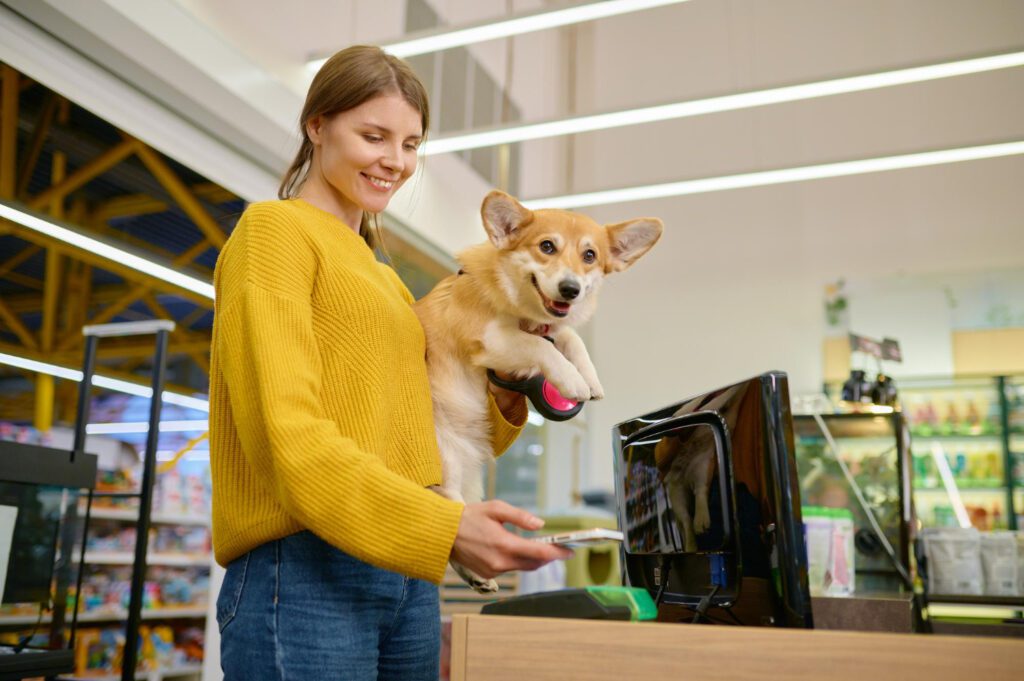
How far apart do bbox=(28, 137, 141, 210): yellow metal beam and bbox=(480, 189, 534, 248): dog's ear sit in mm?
2463

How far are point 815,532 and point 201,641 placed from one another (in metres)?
4.14

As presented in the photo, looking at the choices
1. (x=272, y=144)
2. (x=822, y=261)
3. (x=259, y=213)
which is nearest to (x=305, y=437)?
(x=259, y=213)

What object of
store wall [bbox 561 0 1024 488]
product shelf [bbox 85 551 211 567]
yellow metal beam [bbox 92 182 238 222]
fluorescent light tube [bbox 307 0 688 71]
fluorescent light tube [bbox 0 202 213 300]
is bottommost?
product shelf [bbox 85 551 211 567]

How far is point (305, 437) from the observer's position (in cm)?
92

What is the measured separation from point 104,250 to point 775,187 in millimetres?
6304

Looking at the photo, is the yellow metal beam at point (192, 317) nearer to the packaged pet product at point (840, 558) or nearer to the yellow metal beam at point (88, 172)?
the yellow metal beam at point (88, 172)

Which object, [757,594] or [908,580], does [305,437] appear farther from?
[908,580]

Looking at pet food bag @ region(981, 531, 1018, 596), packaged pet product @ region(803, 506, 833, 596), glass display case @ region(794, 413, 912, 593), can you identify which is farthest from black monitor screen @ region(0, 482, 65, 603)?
pet food bag @ region(981, 531, 1018, 596)

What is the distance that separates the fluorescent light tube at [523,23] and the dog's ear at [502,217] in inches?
84.2

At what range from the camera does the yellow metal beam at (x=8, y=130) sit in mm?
3088

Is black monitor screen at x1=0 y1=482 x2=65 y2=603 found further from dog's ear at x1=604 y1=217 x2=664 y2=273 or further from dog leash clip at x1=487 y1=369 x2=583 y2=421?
dog's ear at x1=604 y1=217 x2=664 y2=273

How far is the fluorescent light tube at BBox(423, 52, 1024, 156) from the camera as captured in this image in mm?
3686

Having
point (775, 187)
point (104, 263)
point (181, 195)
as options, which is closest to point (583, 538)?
point (104, 263)

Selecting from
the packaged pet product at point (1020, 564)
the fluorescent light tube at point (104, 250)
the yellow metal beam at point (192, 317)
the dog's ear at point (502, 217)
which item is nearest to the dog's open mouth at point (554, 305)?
the dog's ear at point (502, 217)
